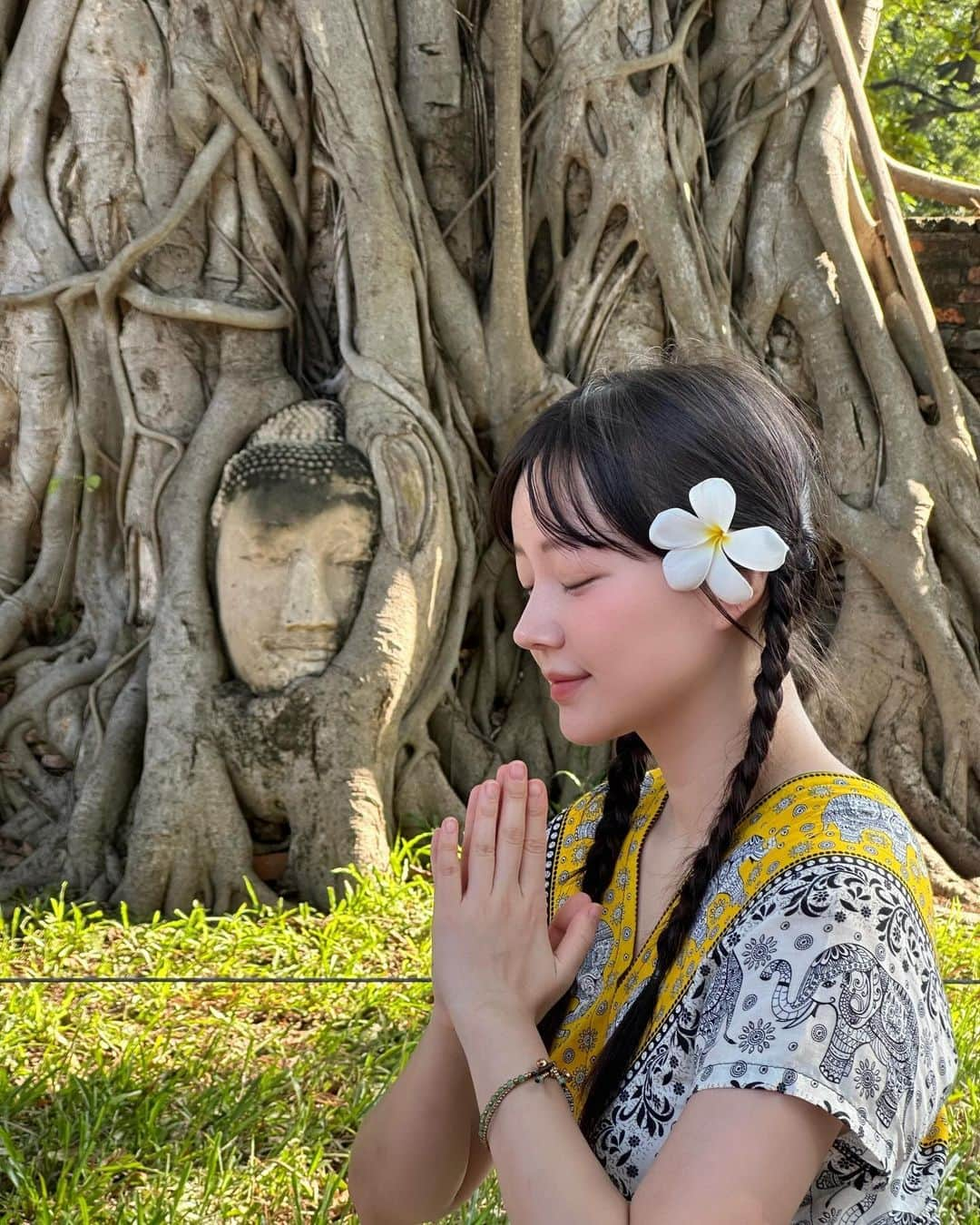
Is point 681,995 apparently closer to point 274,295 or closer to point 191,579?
point 191,579

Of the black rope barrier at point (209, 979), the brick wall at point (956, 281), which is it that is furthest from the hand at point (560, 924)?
the brick wall at point (956, 281)

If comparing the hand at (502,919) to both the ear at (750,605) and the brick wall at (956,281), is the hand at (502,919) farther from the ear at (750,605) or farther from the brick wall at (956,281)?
the brick wall at (956,281)

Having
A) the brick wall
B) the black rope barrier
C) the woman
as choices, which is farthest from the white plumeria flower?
the brick wall

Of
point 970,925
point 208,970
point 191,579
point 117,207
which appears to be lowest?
point 970,925

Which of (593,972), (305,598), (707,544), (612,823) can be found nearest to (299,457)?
(305,598)

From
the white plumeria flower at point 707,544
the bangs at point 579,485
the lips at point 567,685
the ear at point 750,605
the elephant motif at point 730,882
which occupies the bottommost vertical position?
the elephant motif at point 730,882

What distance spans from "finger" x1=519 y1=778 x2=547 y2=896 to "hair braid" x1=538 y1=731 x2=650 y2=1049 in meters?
0.23

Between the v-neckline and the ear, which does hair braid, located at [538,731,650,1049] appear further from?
the ear

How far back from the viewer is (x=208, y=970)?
3.34 m

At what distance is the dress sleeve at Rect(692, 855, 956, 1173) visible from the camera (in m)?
1.06

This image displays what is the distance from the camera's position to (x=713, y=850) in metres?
1.26

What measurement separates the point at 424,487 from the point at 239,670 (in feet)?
2.49

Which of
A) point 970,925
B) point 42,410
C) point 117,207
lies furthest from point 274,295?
point 970,925

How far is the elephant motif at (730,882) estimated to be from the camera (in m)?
1.22
